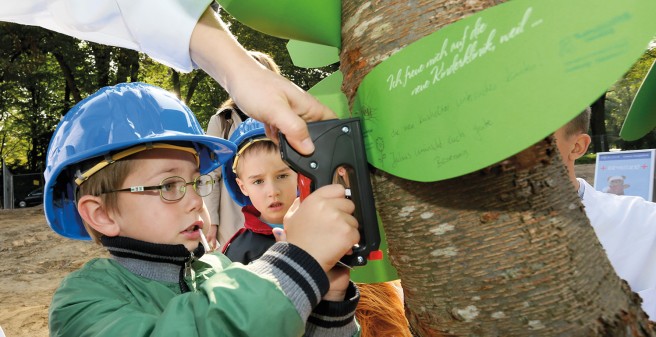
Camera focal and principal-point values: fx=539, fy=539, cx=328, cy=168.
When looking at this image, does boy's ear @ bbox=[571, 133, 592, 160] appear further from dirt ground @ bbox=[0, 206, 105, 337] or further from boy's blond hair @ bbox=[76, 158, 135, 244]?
dirt ground @ bbox=[0, 206, 105, 337]

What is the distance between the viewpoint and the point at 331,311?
142 cm

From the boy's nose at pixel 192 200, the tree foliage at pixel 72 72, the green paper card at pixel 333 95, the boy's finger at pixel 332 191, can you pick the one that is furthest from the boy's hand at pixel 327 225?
the tree foliage at pixel 72 72

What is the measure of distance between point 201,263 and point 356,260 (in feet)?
3.54

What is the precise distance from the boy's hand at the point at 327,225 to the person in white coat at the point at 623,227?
5.51ft

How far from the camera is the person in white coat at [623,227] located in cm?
255

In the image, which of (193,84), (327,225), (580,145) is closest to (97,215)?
(327,225)

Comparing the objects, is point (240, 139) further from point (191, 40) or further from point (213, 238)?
point (191, 40)

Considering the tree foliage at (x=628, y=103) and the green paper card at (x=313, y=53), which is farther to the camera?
the tree foliage at (x=628, y=103)

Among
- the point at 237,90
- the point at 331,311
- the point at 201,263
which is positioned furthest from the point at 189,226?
the point at 237,90

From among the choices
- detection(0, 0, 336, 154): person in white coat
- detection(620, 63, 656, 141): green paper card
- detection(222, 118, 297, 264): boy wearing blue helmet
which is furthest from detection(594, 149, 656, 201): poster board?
detection(0, 0, 336, 154): person in white coat

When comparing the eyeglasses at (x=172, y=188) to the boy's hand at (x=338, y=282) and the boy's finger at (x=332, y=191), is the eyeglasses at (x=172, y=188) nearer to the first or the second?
the boy's hand at (x=338, y=282)

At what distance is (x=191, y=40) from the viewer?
124 cm

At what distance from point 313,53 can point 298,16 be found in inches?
12.4

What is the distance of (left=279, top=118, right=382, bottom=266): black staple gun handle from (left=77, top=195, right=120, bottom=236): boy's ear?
3.45ft
